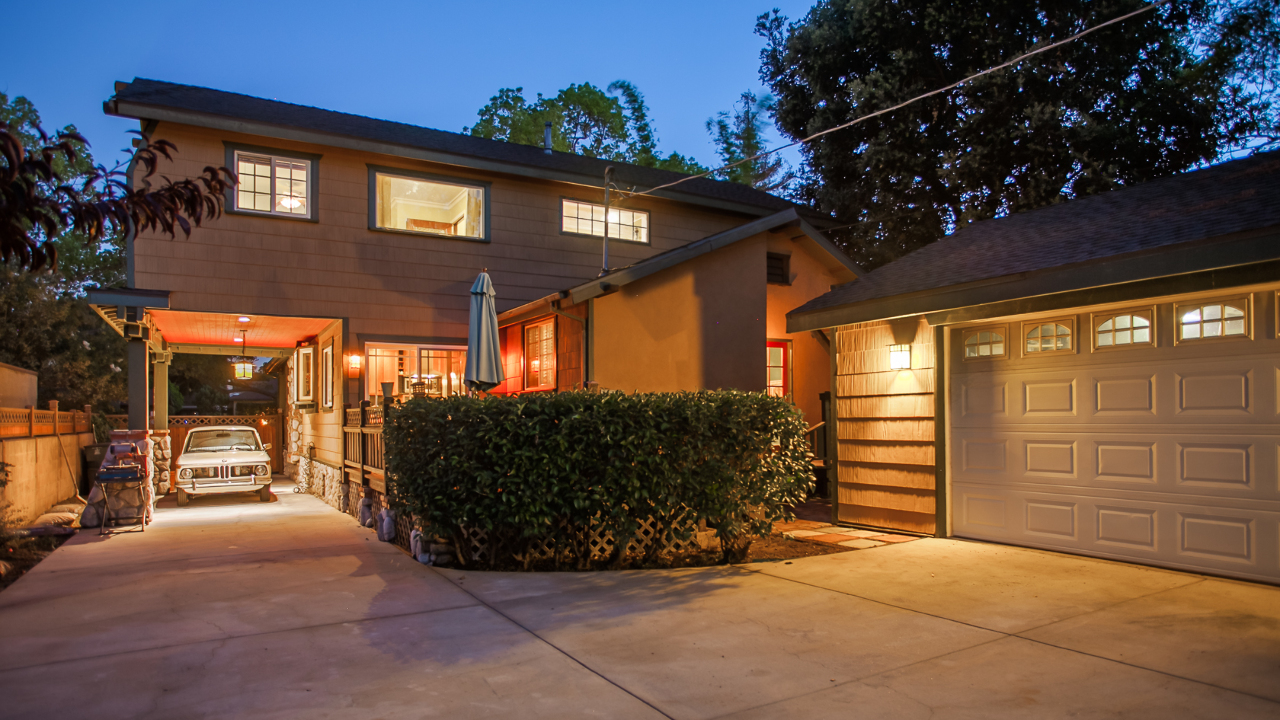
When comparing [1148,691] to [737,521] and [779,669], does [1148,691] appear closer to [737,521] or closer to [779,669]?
[779,669]

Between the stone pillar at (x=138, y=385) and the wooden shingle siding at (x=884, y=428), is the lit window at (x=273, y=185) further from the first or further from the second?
the wooden shingle siding at (x=884, y=428)

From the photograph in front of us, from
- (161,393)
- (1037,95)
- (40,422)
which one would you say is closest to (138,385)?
(40,422)

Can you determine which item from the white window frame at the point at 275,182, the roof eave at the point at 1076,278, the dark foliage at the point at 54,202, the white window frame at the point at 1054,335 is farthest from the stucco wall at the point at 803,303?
the dark foliage at the point at 54,202

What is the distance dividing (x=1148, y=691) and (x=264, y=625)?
522cm

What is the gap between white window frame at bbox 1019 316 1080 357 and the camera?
22.7ft

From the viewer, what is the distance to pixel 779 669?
4121mm

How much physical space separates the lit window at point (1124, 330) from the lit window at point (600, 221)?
8.87m

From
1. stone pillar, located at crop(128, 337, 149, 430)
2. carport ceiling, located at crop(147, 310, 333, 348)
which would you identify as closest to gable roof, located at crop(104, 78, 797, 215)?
carport ceiling, located at crop(147, 310, 333, 348)

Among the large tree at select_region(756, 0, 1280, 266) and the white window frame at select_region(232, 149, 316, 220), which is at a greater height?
the large tree at select_region(756, 0, 1280, 266)

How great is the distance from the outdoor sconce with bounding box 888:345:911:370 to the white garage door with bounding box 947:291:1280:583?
20.6 inches

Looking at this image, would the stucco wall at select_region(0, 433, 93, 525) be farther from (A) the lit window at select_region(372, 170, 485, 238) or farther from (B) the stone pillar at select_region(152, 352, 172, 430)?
(A) the lit window at select_region(372, 170, 485, 238)

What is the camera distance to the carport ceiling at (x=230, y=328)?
11.6 meters

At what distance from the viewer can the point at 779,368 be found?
1285 cm

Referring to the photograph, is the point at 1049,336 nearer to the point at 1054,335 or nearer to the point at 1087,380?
the point at 1054,335
